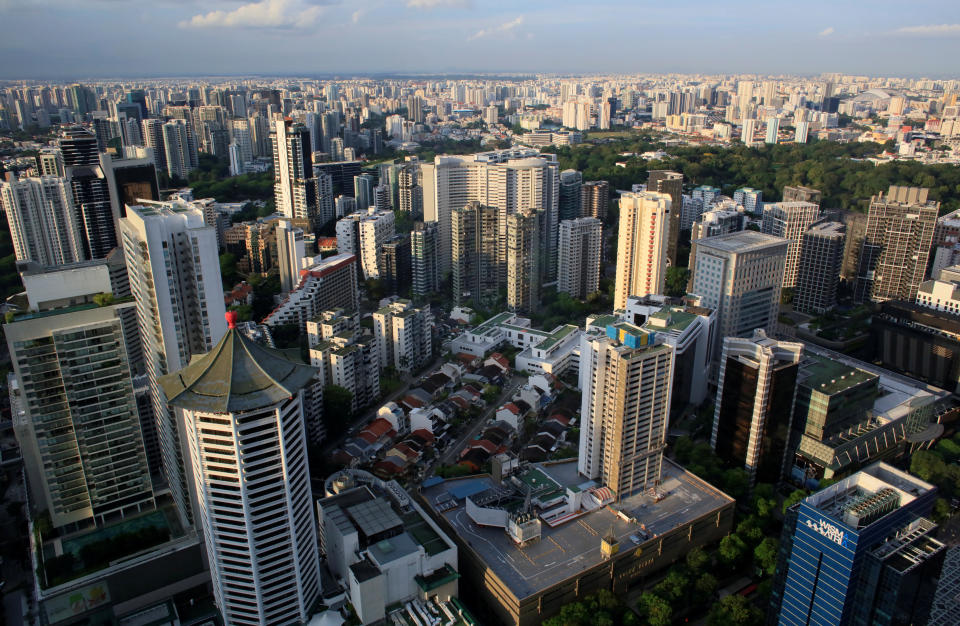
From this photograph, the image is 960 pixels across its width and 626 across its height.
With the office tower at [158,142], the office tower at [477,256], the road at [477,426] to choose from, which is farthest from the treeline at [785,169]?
the office tower at [158,142]

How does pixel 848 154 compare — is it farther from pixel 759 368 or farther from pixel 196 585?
pixel 196 585

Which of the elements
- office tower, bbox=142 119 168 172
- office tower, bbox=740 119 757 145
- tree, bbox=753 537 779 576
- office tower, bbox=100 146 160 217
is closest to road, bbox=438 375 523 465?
tree, bbox=753 537 779 576

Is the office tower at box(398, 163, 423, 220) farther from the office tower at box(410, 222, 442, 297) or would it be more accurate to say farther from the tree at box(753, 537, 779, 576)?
the tree at box(753, 537, 779, 576)

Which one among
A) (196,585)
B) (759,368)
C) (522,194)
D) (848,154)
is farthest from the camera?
(848,154)

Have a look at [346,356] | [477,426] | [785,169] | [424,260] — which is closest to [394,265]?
[424,260]

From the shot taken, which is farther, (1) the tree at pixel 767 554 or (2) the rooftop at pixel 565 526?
(1) the tree at pixel 767 554

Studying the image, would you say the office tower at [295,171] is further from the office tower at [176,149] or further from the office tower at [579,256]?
the office tower at [579,256]

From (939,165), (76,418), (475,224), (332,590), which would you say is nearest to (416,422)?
(332,590)

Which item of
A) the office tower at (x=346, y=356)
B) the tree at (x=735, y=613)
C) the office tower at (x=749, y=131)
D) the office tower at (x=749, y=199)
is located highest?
the office tower at (x=749, y=131)
